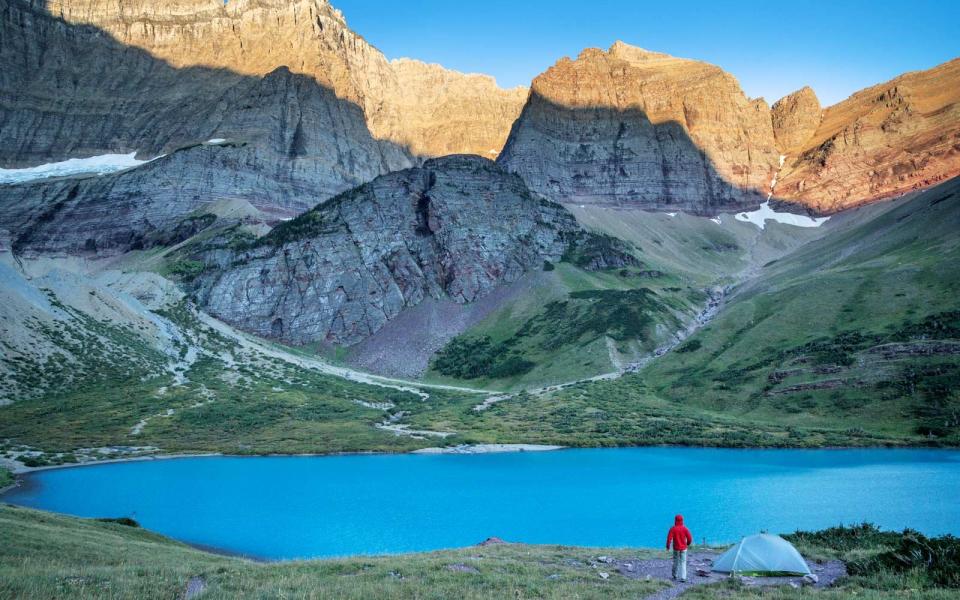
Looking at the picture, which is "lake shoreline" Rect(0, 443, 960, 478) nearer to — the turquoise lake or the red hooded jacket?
the turquoise lake

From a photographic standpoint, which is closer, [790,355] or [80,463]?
[80,463]

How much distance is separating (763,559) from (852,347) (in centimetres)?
8924

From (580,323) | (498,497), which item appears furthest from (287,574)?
(580,323)

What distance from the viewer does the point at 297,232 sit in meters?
176

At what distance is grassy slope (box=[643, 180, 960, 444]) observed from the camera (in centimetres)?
8238

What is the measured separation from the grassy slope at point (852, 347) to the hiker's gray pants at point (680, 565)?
223 feet

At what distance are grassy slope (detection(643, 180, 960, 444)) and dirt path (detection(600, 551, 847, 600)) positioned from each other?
63656 mm

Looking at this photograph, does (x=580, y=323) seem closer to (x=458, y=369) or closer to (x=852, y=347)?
(x=458, y=369)

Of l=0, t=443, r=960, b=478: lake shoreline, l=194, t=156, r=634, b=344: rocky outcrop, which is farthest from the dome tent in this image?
l=194, t=156, r=634, b=344: rocky outcrop

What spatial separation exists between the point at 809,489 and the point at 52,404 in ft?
311

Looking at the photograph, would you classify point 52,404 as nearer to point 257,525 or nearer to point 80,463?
point 80,463

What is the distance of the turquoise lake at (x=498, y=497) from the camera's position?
132 feet

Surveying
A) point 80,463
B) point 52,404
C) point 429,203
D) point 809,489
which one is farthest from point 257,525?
point 429,203

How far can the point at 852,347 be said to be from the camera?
96188 mm
